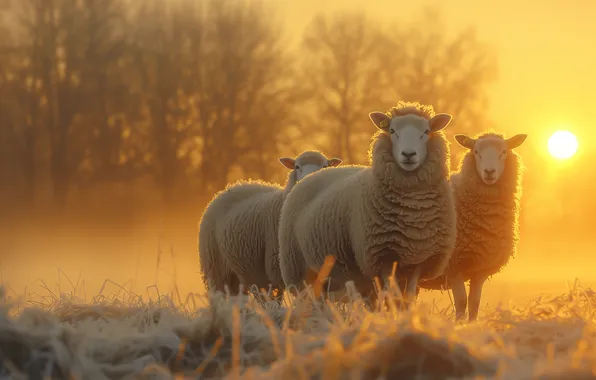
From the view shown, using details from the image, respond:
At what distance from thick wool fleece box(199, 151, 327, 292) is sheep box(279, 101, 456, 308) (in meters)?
1.60

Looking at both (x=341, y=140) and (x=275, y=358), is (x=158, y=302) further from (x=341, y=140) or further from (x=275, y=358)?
(x=341, y=140)

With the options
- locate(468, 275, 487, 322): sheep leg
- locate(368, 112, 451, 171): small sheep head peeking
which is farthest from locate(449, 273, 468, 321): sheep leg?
locate(368, 112, 451, 171): small sheep head peeking

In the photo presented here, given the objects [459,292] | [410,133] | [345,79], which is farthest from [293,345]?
[345,79]

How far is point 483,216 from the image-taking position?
7.73 m

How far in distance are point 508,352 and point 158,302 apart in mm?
2161

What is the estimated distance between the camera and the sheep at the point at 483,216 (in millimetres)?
7621

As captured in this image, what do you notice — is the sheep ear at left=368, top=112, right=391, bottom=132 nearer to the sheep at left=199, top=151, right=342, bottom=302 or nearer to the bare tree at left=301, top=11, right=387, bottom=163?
the sheep at left=199, top=151, right=342, bottom=302

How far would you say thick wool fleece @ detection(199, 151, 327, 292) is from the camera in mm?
8586

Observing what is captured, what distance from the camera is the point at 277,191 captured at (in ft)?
29.4

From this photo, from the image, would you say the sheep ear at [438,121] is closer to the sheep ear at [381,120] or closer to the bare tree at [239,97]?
the sheep ear at [381,120]

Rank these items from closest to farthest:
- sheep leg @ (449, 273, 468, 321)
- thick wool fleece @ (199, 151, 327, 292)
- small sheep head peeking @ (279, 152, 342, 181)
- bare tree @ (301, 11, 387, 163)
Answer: sheep leg @ (449, 273, 468, 321), thick wool fleece @ (199, 151, 327, 292), small sheep head peeking @ (279, 152, 342, 181), bare tree @ (301, 11, 387, 163)

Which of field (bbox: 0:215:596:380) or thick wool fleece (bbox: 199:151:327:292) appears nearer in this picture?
field (bbox: 0:215:596:380)

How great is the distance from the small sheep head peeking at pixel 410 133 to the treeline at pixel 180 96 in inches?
650

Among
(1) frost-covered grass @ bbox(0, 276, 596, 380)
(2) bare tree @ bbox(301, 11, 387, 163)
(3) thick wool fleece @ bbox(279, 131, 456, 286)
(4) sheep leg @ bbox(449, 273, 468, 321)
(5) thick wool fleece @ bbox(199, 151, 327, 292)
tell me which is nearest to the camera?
(1) frost-covered grass @ bbox(0, 276, 596, 380)
